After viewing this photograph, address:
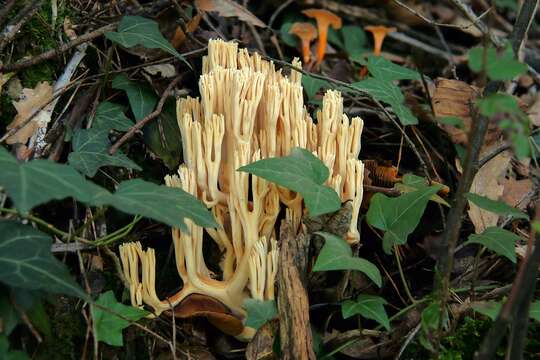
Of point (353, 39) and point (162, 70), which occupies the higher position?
point (162, 70)

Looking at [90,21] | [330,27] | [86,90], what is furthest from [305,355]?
[330,27]

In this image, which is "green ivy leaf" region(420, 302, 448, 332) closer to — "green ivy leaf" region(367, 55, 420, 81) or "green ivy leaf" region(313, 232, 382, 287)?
"green ivy leaf" region(313, 232, 382, 287)

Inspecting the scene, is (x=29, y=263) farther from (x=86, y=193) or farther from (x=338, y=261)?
(x=338, y=261)

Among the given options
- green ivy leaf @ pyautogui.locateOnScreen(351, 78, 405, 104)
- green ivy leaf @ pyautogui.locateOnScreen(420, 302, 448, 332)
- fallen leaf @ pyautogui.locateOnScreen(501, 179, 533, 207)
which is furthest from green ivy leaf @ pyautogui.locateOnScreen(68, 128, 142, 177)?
fallen leaf @ pyautogui.locateOnScreen(501, 179, 533, 207)

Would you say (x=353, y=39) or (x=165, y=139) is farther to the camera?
(x=353, y=39)

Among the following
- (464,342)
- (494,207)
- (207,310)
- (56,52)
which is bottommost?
(464,342)

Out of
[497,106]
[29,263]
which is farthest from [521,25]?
[29,263]

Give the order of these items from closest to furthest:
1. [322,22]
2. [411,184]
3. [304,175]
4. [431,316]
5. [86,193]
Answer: [86,193] → [431,316] → [304,175] → [411,184] → [322,22]
